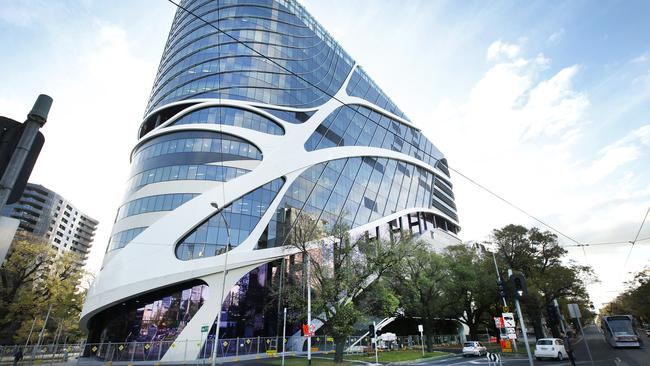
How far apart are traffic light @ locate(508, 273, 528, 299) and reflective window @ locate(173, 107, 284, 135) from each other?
117 feet

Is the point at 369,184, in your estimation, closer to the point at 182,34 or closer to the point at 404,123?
the point at 404,123

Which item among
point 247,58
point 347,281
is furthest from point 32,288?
point 347,281

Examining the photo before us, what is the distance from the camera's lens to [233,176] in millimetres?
38344

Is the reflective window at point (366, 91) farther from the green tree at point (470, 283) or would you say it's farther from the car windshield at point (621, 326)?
the car windshield at point (621, 326)

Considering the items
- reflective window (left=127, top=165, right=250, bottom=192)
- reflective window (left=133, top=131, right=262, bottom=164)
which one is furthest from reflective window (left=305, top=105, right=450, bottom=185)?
reflective window (left=127, top=165, right=250, bottom=192)

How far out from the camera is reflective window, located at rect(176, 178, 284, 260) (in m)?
33.7

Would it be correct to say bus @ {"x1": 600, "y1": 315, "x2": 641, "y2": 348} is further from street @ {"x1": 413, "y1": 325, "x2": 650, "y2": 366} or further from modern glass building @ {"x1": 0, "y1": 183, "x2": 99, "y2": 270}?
modern glass building @ {"x1": 0, "y1": 183, "x2": 99, "y2": 270}

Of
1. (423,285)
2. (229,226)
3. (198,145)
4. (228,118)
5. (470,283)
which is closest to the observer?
(229,226)

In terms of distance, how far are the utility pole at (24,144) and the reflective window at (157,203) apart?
115 ft

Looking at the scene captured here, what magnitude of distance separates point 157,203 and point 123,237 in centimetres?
501

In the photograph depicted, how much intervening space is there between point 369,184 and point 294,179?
19.8 m

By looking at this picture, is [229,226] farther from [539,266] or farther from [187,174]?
[539,266]

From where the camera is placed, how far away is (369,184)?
2307 inches

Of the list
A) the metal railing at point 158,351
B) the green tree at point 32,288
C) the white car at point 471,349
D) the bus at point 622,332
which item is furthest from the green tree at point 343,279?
the green tree at point 32,288
